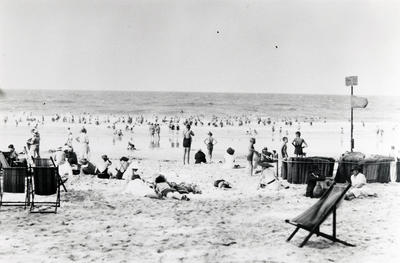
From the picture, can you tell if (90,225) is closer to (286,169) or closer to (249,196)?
(249,196)

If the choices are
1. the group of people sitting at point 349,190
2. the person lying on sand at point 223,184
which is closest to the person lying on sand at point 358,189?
the group of people sitting at point 349,190

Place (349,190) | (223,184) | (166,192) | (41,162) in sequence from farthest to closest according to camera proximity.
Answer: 1. (223,184)
2. (41,162)
3. (166,192)
4. (349,190)

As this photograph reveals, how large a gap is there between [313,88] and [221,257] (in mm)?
170859

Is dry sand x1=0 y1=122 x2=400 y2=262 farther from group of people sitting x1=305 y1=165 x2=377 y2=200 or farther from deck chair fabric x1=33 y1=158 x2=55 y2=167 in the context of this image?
deck chair fabric x1=33 y1=158 x2=55 y2=167

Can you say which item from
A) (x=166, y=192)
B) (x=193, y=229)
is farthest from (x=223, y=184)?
(x=193, y=229)

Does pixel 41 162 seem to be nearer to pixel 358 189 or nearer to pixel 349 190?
pixel 349 190

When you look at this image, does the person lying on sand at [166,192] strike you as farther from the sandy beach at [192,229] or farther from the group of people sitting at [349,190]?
the group of people sitting at [349,190]

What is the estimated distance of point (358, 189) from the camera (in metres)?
10.8

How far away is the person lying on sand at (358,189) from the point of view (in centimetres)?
1037

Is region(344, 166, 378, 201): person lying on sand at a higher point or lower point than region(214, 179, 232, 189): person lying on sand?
higher

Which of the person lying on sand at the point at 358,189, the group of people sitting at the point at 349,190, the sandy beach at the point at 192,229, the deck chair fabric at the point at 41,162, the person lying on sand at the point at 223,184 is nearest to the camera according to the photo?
the sandy beach at the point at 192,229

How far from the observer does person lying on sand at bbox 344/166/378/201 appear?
1037 centimetres

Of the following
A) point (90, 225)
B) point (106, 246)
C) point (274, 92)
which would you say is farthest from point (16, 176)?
point (274, 92)

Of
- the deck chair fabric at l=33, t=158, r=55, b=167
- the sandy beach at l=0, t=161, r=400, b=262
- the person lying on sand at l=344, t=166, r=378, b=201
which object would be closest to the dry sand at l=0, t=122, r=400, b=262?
the sandy beach at l=0, t=161, r=400, b=262
